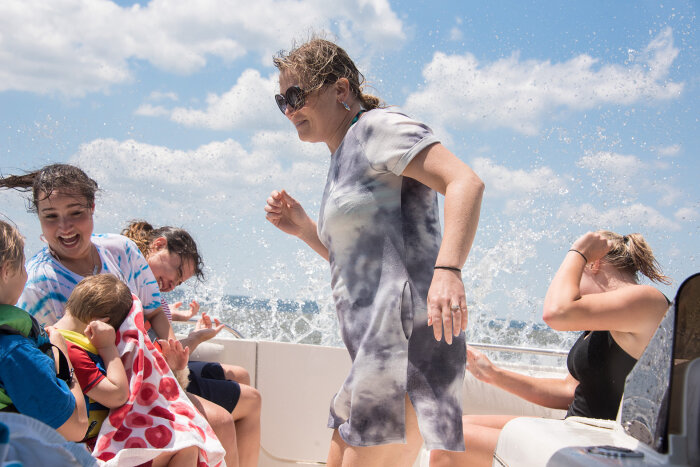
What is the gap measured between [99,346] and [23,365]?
1.58 ft

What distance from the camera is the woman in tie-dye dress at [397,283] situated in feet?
4.72

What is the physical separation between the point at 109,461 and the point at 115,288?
1.98ft

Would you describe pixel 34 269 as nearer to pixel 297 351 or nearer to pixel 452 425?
pixel 297 351

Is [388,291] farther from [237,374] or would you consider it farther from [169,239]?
[169,239]

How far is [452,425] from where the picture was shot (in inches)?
58.7

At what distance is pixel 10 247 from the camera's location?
1672 millimetres

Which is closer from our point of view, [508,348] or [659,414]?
[659,414]

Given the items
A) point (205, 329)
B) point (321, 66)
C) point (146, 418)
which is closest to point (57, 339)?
point (146, 418)

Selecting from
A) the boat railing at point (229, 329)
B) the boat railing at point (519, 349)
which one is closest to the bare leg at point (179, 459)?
the boat railing at point (229, 329)

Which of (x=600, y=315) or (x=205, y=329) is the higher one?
(x=600, y=315)

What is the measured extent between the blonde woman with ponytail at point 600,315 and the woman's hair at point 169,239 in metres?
1.84

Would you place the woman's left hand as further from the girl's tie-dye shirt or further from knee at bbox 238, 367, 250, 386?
knee at bbox 238, 367, 250, 386

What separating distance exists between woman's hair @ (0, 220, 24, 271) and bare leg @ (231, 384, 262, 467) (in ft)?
4.70

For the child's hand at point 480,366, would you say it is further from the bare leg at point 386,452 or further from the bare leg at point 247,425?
the bare leg at point 386,452
